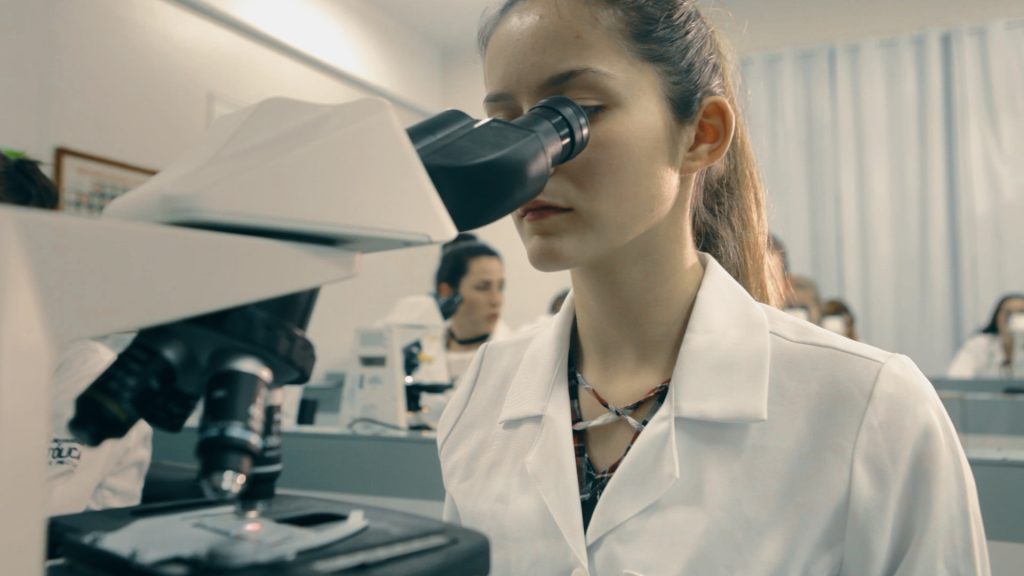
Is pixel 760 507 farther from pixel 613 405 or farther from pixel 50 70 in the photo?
pixel 50 70

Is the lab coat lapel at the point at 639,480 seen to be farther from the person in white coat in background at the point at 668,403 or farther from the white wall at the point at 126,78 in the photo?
the white wall at the point at 126,78

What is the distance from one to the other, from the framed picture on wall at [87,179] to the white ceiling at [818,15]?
7.50 ft

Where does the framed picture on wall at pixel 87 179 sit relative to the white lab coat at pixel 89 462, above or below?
above

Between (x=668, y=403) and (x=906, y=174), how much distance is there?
474 cm

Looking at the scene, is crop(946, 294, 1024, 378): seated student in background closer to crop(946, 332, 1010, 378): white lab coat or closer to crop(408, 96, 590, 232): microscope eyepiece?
crop(946, 332, 1010, 378): white lab coat

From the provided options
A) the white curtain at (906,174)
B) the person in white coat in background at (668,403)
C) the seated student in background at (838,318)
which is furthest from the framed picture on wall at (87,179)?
the white curtain at (906,174)

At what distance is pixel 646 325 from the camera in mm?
930

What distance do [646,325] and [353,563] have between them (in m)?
0.55

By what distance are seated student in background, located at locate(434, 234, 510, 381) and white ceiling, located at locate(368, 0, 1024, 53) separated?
6.56 ft

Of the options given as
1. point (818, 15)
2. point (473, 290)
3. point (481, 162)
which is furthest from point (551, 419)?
point (818, 15)

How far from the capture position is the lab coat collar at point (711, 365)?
2.68ft

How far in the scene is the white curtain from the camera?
4.78 m

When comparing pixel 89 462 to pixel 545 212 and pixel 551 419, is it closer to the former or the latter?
pixel 551 419

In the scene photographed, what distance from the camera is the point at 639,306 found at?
0.92 meters
